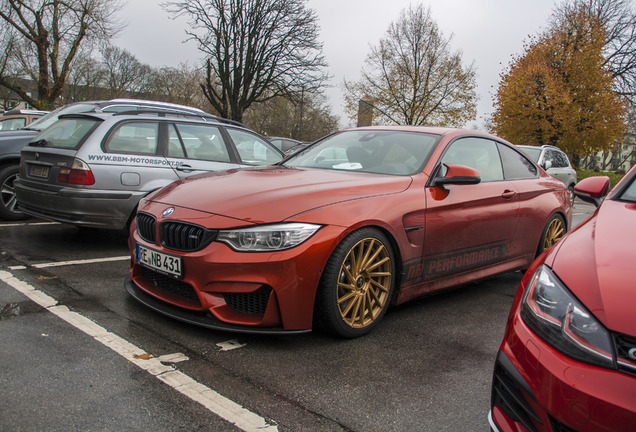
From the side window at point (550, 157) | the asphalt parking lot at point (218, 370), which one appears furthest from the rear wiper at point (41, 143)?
the side window at point (550, 157)

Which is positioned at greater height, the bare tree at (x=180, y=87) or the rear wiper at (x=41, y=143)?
the bare tree at (x=180, y=87)

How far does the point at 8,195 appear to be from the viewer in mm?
6750

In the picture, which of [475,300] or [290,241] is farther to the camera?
[475,300]

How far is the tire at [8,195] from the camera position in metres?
6.66

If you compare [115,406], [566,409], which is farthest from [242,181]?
[566,409]

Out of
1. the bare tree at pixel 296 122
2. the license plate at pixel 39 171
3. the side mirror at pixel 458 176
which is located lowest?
the license plate at pixel 39 171

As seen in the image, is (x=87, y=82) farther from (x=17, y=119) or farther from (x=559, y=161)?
(x=559, y=161)

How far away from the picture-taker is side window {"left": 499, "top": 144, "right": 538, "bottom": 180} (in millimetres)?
4785

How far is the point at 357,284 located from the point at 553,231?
9.57 ft

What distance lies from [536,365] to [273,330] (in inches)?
61.1

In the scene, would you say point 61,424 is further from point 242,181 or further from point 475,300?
point 475,300

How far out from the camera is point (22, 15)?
26297 millimetres

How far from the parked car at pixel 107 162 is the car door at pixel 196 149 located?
0.01 m

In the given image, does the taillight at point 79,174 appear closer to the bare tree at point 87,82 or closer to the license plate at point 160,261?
the license plate at point 160,261
